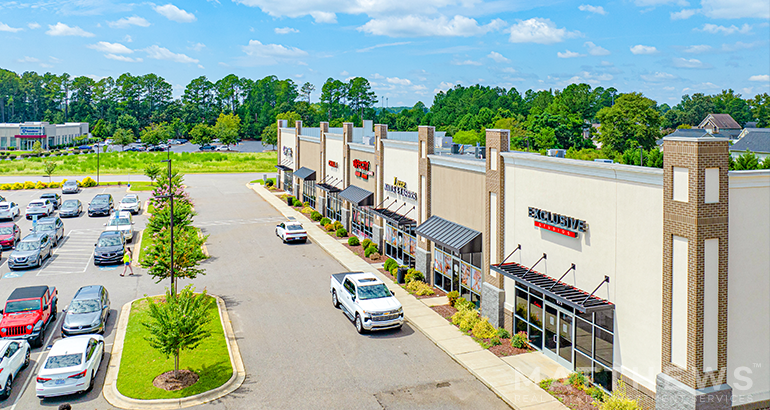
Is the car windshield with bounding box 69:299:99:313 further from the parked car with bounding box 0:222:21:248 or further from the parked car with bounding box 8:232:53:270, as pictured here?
the parked car with bounding box 0:222:21:248

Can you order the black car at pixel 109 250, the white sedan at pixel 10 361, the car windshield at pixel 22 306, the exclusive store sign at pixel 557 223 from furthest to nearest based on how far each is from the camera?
the black car at pixel 109 250 → the car windshield at pixel 22 306 → the exclusive store sign at pixel 557 223 → the white sedan at pixel 10 361

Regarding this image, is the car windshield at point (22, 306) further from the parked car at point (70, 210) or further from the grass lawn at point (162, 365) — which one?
the parked car at point (70, 210)

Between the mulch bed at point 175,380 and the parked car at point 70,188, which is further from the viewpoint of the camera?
the parked car at point 70,188

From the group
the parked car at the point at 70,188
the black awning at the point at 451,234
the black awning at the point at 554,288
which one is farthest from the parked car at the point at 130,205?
the black awning at the point at 554,288

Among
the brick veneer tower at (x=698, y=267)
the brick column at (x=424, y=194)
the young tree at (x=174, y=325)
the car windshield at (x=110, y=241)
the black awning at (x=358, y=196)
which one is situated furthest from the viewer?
the black awning at (x=358, y=196)

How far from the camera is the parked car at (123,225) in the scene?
40250 mm

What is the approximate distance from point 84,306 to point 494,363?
16.8m

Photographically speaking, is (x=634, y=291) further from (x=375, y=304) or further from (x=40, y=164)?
(x=40, y=164)

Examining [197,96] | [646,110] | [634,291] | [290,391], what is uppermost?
[197,96]

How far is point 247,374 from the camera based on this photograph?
19.2 metres

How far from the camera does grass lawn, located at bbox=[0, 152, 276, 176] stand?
295 feet

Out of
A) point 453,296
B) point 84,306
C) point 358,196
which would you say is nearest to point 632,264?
point 453,296

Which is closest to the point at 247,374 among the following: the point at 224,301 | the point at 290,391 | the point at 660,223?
the point at 290,391

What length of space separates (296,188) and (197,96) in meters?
144
